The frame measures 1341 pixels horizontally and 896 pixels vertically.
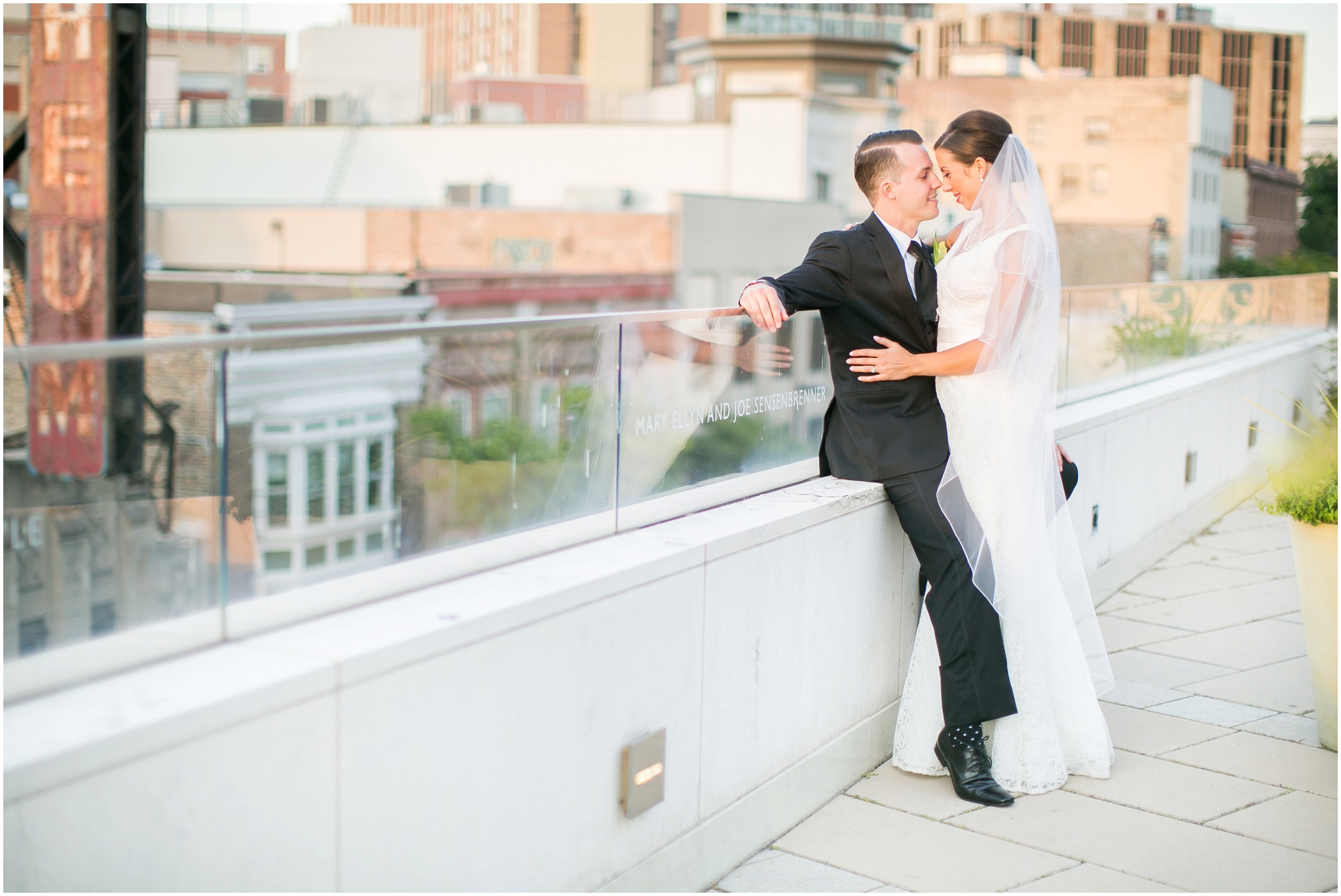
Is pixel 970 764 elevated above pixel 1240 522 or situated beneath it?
situated beneath

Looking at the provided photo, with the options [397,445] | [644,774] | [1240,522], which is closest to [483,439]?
[397,445]

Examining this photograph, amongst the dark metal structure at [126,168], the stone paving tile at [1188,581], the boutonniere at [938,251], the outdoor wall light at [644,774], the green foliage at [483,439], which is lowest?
the stone paving tile at [1188,581]

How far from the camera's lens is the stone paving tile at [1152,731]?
4.55m

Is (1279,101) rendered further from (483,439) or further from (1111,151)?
(483,439)

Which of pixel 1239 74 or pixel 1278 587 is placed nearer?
pixel 1278 587

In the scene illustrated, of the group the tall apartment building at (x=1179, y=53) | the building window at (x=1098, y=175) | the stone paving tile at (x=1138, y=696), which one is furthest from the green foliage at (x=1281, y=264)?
the stone paving tile at (x=1138, y=696)

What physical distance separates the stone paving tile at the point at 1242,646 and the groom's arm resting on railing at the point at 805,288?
2.84 metres

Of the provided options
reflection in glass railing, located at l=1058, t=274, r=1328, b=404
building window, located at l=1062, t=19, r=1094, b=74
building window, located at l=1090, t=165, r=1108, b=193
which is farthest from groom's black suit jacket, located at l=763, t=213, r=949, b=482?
Answer: building window, located at l=1062, t=19, r=1094, b=74

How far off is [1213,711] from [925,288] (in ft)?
7.00

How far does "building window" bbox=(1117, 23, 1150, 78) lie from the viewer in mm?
103250

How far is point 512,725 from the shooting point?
2.75 metres

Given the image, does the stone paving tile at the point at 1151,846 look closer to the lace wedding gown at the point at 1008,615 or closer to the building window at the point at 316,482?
the lace wedding gown at the point at 1008,615

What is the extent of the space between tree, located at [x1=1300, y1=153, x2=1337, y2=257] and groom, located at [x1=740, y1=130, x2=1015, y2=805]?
75861 mm

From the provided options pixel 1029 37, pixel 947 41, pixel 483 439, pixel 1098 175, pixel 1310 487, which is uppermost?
pixel 1029 37
